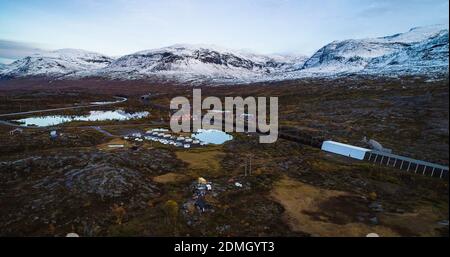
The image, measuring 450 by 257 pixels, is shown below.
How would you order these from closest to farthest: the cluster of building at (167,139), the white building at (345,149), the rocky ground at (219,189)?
the rocky ground at (219,189), the white building at (345,149), the cluster of building at (167,139)

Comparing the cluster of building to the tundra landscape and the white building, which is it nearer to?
the tundra landscape

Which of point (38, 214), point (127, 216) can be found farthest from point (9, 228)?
point (127, 216)

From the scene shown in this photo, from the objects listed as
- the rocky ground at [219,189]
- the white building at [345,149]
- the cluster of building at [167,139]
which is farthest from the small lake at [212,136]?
the white building at [345,149]

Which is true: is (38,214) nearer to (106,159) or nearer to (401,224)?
(106,159)

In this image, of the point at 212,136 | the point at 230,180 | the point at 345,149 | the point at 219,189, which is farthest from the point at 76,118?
the point at 345,149

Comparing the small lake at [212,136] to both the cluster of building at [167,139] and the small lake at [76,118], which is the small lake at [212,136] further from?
the small lake at [76,118]

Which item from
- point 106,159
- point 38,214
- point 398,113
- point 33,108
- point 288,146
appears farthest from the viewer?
point 33,108
